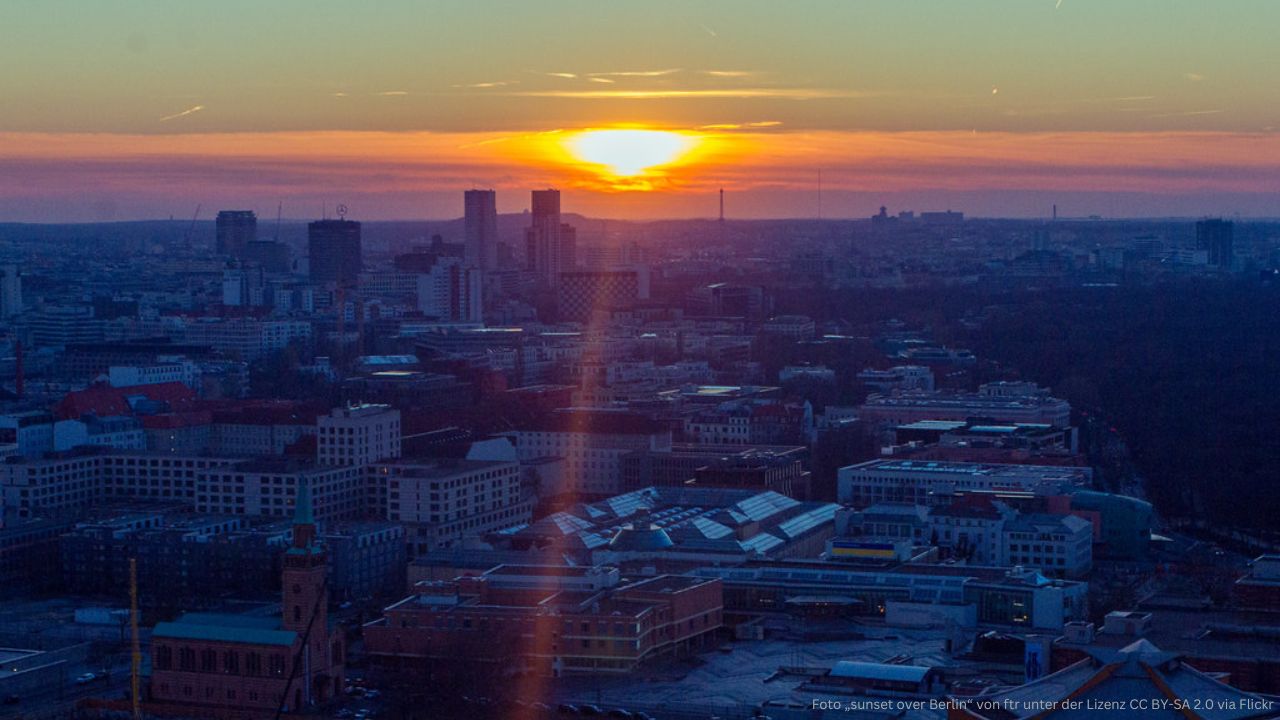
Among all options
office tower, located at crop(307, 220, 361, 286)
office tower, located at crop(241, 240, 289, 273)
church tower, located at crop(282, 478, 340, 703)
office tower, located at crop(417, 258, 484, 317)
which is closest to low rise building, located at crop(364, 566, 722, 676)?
church tower, located at crop(282, 478, 340, 703)

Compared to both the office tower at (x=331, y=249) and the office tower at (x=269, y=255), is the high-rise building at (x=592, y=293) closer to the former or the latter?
the office tower at (x=331, y=249)

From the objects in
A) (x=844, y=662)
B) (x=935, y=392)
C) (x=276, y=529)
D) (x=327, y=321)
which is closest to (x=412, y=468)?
(x=276, y=529)

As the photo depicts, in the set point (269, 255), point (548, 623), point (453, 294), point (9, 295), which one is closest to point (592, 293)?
point (453, 294)

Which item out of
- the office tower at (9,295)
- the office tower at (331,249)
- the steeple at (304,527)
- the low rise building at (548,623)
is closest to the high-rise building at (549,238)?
the office tower at (331,249)

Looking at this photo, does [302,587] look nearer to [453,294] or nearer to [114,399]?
[114,399]

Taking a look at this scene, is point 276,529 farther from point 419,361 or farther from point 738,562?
point 419,361

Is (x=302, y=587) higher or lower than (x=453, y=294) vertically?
lower

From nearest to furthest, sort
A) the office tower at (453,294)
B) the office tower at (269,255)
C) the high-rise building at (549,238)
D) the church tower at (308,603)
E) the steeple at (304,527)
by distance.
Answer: the church tower at (308,603) → the steeple at (304,527) → the office tower at (453,294) → the high-rise building at (549,238) → the office tower at (269,255)
